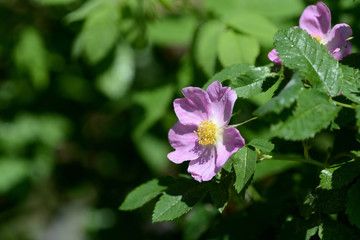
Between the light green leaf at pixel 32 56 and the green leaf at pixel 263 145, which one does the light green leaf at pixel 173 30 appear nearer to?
the light green leaf at pixel 32 56

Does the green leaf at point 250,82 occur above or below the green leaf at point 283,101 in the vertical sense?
below

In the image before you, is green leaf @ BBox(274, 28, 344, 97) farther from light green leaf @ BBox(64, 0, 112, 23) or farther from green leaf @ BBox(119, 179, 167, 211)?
light green leaf @ BBox(64, 0, 112, 23)

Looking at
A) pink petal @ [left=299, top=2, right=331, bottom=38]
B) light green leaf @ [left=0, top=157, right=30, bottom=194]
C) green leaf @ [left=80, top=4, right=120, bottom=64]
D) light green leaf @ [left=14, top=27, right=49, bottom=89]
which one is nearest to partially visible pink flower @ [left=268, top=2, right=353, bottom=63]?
pink petal @ [left=299, top=2, right=331, bottom=38]

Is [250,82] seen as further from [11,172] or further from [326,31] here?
[11,172]

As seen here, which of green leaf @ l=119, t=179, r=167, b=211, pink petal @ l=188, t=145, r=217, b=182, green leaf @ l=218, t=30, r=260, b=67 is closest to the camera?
pink petal @ l=188, t=145, r=217, b=182

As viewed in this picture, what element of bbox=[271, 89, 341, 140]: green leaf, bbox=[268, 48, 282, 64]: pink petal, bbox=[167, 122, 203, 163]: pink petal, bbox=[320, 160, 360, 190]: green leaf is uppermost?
bbox=[268, 48, 282, 64]: pink petal

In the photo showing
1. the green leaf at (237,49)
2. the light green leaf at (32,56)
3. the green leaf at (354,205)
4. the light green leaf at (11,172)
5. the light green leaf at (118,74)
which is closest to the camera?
the green leaf at (354,205)

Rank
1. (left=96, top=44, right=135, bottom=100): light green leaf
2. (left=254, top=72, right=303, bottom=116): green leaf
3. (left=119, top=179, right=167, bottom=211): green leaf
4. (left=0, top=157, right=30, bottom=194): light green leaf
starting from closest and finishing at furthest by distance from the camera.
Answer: (left=254, top=72, right=303, bottom=116): green leaf → (left=119, top=179, right=167, bottom=211): green leaf → (left=96, top=44, right=135, bottom=100): light green leaf → (left=0, top=157, right=30, bottom=194): light green leaf

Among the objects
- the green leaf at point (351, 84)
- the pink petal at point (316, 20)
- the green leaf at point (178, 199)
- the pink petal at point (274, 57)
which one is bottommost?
the green leaf at point (178, 199)

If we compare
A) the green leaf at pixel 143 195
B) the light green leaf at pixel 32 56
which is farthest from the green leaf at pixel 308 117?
the light green leaf at pixel 32 56
